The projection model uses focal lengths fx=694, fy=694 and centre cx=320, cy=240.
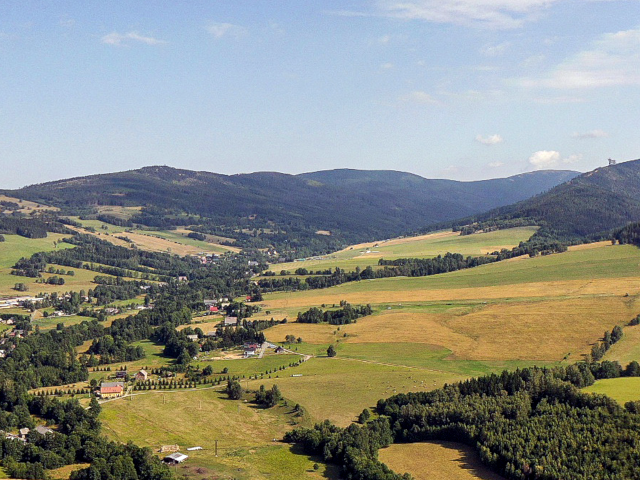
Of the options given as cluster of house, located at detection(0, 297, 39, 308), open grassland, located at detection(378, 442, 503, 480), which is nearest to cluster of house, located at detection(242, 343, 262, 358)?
open grassland, located at detection(378, 442, 503, 480)

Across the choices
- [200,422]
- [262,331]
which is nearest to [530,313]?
[262,331]

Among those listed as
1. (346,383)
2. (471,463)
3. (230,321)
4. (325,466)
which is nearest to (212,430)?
(325,466)

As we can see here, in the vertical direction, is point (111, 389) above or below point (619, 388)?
above

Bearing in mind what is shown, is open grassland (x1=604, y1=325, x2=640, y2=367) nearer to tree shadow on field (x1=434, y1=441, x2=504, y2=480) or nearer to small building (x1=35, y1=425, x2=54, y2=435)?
tree shadow on field (x1=434, y1=441, x2=504, y2=480)

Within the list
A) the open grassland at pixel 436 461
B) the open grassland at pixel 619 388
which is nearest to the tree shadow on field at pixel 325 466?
the open grassland at pixel 436 461

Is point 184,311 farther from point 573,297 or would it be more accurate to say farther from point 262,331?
point 573,297

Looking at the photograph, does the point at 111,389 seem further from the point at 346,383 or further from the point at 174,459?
the point at 346,383
